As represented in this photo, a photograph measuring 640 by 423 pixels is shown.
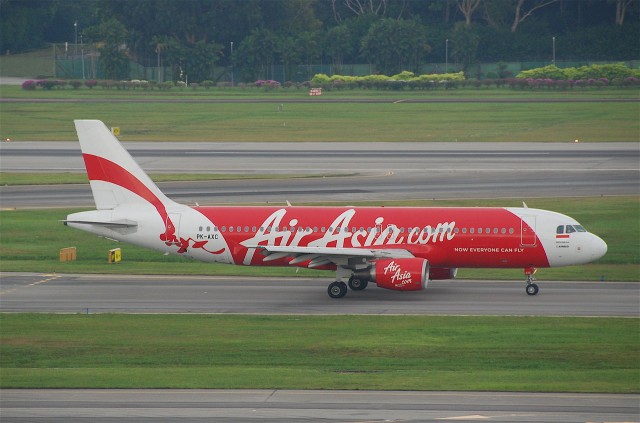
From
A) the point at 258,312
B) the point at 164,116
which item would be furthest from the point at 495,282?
the point at 164,116

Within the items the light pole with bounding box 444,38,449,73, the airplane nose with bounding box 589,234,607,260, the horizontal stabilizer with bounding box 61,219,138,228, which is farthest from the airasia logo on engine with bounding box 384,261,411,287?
the light pole with bounding box 444,38,449,73

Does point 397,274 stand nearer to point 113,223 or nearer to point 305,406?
point 113,223

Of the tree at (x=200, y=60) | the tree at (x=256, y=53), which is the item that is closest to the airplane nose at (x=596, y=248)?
the tree at (x=200, y=60)

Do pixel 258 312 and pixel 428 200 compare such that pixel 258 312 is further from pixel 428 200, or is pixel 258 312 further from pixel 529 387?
pixel 428 200

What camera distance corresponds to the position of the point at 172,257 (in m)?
59.2

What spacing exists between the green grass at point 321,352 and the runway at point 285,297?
6.26ft

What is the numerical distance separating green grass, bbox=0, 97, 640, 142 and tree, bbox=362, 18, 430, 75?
4721 cm

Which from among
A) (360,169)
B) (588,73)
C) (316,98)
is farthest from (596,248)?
(588,73)

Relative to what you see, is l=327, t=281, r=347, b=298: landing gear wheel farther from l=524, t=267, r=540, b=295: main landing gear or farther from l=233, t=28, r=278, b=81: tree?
l=233, t=28, r=278, b=81: tree

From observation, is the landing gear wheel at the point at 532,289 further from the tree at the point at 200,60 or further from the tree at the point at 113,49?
the tree at the point at 113,49

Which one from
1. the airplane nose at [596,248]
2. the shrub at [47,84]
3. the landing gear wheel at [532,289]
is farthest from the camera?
the shrub at [47,84]

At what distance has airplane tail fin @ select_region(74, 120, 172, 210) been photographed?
50594 mm

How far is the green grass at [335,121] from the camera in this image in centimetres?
11625

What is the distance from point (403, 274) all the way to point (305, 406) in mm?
17352
